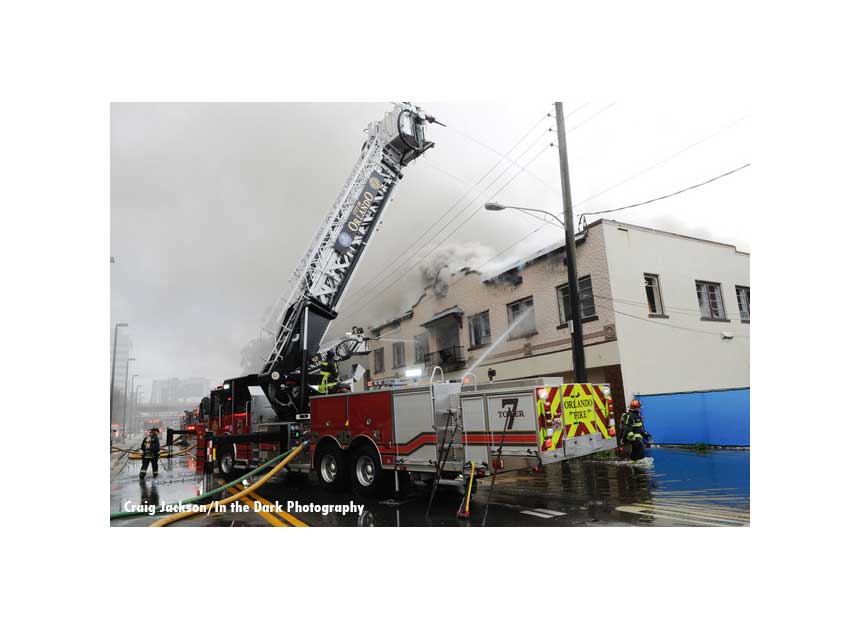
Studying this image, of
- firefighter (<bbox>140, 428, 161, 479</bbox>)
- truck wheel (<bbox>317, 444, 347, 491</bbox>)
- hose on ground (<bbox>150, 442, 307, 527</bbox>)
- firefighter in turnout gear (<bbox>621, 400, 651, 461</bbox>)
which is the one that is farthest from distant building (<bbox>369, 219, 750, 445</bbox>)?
firefighter (<bbox>140, 428, 161, 479</bbox>)

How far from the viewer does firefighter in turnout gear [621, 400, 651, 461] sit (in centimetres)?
853

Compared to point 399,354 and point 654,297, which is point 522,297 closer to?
point 654,297

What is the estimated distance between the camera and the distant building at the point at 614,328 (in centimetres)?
730

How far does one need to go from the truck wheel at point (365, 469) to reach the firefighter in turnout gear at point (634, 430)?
4.28 m

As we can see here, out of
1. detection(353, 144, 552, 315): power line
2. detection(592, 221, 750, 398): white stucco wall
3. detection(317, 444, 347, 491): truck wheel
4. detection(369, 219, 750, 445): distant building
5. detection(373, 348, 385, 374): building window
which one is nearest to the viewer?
detection(592, 221, 750, 398): white stucco wall

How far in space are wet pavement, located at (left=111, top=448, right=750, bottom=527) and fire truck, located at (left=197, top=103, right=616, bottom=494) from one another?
0.56 metres

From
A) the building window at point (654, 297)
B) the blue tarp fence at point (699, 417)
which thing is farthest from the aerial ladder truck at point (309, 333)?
the blue tarp fence at point (699, 417)

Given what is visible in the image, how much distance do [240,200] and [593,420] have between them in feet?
19.6

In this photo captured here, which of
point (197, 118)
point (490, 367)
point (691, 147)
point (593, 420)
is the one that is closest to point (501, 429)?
point (593, 420)

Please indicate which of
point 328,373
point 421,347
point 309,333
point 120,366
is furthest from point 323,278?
point 120,366

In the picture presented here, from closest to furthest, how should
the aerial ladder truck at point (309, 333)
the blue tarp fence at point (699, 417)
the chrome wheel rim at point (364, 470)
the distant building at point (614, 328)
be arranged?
the blue tarp fence at point (699, 417)
the distant building at point (614, 328)
the chrome wheel rim at point (364, 470)
the aerial ladder truck at point (309, 333)

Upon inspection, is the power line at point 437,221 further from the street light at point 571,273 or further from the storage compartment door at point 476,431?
the storage compartment door at point 476,431

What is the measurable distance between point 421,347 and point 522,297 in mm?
2053

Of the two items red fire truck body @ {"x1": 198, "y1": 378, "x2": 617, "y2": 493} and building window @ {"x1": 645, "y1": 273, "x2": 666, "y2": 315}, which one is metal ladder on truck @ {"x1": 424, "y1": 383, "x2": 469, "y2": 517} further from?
building window @ {"x1": 645, "y1": 273, "x2": 666, "y2": 315}
